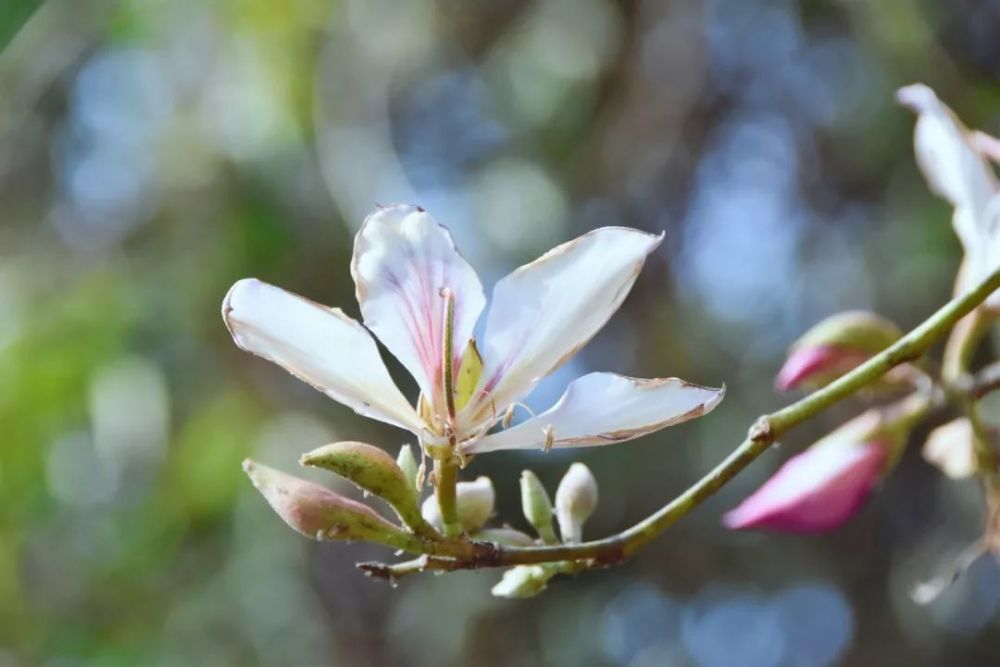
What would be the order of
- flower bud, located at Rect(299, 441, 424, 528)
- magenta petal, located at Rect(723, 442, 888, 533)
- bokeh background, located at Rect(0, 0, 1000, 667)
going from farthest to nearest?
bokeh background, located at Rect(0, 0, 1000, 667) < magenta petal, located at Rect(723, 442, 888, 533) < flower bud, located at Rect(299, 441, 424, 528)

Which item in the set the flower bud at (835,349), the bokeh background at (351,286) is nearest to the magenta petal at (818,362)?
the flower bud at (835,349)

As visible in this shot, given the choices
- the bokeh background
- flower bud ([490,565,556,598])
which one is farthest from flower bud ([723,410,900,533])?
the bokeh background

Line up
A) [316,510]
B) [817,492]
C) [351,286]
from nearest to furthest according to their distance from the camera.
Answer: [316,510]
[817,492]
[351,286]

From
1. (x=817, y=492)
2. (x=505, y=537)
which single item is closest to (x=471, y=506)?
(x=505, y=537)

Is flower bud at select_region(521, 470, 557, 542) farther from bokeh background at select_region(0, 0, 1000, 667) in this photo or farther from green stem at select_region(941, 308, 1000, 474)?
bokeh background at select_region(0, 0, 1000, 667)

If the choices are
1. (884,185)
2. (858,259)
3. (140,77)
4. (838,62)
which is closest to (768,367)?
(858,259)

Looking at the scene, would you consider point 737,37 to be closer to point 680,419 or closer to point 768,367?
point 768,367

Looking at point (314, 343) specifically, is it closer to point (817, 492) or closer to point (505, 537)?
point (505, 537)
